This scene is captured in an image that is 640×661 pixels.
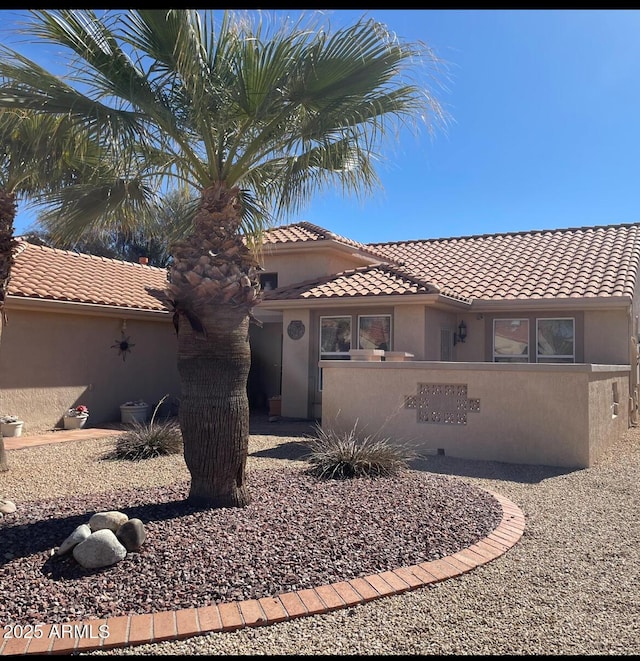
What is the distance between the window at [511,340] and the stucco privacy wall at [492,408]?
3.20 metres

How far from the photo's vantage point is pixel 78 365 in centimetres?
1480

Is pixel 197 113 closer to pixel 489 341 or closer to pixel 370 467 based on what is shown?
pixel 370 467

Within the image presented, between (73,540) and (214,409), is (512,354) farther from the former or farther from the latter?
(73,540)

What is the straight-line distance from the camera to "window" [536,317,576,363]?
14.9 metres

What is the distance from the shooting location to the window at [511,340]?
1548 centimetres

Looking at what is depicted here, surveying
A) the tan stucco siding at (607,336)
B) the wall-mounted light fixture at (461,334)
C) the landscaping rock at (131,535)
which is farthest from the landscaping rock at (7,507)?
the tan stucco siding at (607,336)

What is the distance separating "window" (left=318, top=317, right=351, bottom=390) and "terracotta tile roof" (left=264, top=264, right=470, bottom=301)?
81cm

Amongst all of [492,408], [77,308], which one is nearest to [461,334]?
[492,408]

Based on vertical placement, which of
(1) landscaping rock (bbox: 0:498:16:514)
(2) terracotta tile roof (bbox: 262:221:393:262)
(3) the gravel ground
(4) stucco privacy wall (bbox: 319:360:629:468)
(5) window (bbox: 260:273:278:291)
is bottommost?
(3) the gravel ground

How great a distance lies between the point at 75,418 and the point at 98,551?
34.3 feet

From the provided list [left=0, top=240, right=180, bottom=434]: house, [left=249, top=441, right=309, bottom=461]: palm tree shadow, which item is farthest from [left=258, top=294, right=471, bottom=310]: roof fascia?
[left=249, top=441, right=309, bottom=461]: palm tree shadow

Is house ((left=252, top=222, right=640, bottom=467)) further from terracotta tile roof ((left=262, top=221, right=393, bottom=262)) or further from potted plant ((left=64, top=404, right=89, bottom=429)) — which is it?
potted plant ((left=64, top=404, right=89, bottom=429))

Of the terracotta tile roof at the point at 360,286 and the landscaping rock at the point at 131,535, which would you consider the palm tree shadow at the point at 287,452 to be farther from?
the landscaping rock at the point at 131,535

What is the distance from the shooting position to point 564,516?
22.4 ft
